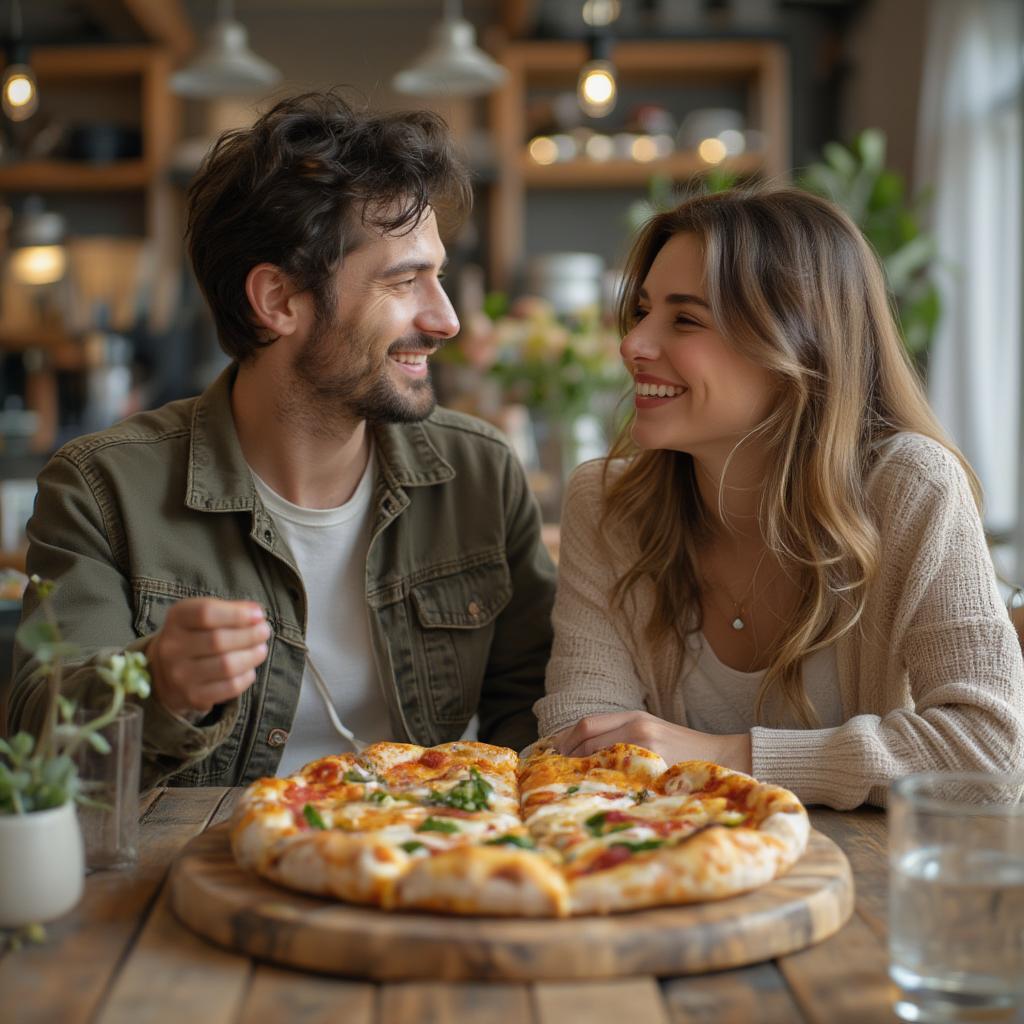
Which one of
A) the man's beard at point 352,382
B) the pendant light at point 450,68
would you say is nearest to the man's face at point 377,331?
the man's beard at point 352,382

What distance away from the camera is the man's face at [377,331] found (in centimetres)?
200

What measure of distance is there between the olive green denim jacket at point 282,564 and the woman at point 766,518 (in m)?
0.19

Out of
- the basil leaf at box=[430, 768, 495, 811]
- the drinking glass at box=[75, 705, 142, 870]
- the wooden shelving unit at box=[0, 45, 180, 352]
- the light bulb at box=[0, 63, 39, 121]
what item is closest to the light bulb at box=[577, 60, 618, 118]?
the light bulb at box=[0, 63, 39, 121]

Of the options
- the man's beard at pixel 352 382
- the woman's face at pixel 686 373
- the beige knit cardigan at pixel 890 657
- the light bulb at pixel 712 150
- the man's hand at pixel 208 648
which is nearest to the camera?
the man's hand at pixel 208 648

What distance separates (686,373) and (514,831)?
2.61 feet

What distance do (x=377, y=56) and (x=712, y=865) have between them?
19.9 feet

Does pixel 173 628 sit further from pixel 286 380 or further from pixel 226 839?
pixel 286 380

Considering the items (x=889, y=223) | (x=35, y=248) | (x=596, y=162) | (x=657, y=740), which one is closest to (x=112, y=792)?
(x=657, y=740)

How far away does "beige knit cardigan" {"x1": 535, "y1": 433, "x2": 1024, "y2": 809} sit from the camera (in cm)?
148

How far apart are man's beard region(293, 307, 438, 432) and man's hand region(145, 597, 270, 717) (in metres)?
0.70

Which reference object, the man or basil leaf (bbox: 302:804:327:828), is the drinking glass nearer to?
basil leaf (bbox: 302:804:327:828)

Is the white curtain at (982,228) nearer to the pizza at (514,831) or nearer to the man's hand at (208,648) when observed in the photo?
the pizza at (514,831)

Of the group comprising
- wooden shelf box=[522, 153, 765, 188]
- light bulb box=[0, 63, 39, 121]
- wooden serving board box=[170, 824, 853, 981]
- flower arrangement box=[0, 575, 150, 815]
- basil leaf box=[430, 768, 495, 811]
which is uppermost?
wooden shelf box=[522, 153, 765, 188]

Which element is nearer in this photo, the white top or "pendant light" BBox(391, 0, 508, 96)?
the white top
